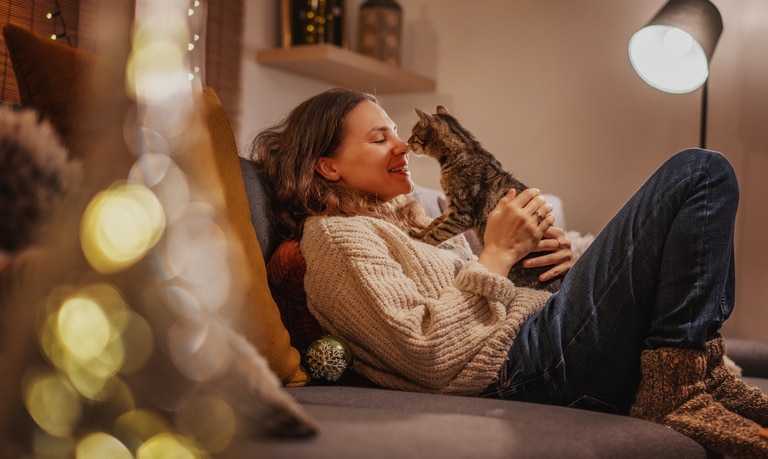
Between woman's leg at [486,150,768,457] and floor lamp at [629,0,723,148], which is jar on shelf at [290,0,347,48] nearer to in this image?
floor lamp at [629,0,723,148]

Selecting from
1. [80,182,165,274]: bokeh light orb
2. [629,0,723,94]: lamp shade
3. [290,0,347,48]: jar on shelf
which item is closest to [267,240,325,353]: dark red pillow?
[80,182,165,274]: bokeh light orb

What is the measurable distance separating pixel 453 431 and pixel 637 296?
54 cm

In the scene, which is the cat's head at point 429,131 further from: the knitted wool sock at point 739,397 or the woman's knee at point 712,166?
the knitted wool sock at point 739,397

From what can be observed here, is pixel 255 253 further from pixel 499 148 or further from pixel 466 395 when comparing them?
pixel 499 148

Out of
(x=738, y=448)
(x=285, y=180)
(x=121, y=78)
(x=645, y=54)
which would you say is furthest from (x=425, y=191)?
(x=121, y=78)

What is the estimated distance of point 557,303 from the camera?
1.41 metres

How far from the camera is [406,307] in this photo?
1.37m

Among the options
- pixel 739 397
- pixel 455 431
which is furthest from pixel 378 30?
pixel 455 431

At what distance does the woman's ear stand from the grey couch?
23.3 inches

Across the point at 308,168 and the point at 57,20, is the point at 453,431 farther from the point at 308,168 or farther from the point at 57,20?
the point at 57,20

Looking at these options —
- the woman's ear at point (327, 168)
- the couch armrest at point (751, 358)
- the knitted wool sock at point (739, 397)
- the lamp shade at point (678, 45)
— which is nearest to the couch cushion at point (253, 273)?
the woman's ear at point (327, 168)

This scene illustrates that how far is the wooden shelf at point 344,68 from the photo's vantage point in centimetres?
303

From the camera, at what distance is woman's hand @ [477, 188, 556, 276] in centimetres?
→ 156

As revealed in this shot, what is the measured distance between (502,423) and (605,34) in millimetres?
2623
